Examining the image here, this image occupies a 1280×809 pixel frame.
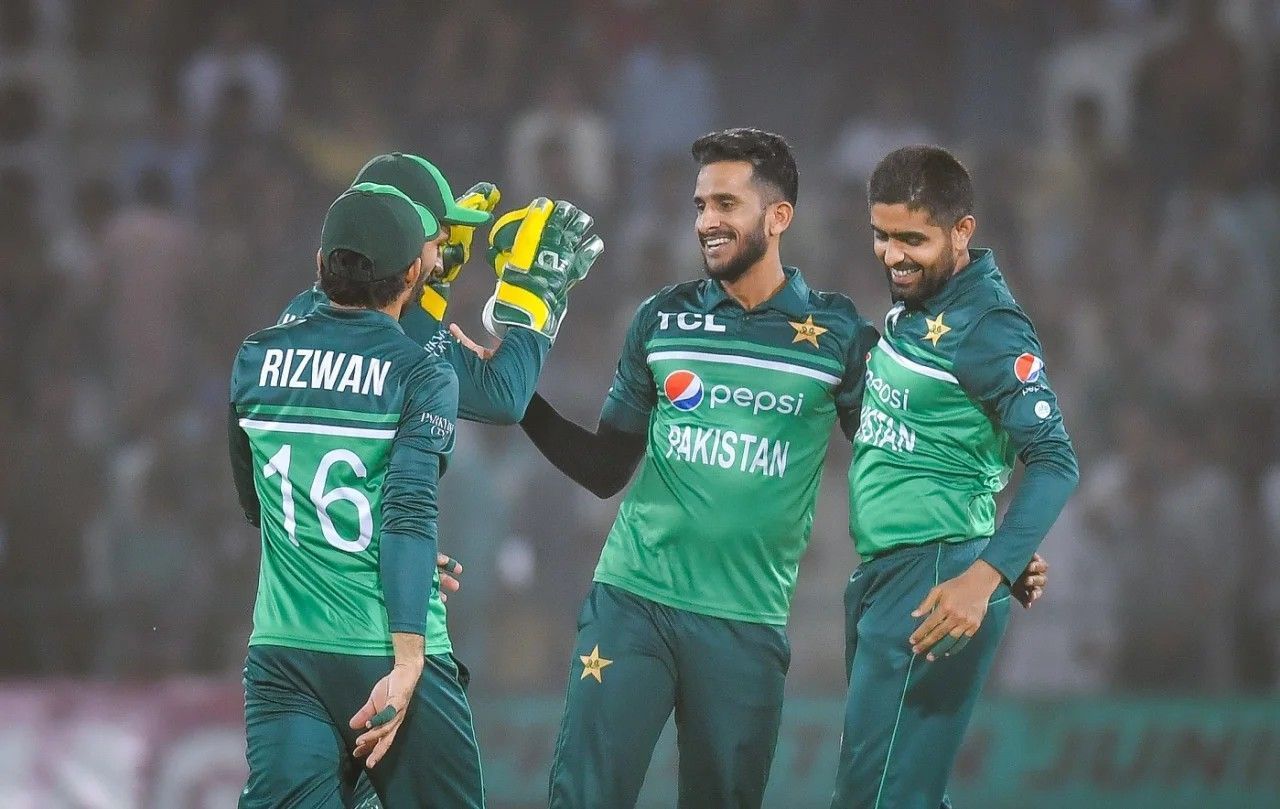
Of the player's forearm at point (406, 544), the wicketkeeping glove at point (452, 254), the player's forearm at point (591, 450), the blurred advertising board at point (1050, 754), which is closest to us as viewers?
the player's forearm at point (406, 544)

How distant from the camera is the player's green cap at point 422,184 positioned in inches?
167

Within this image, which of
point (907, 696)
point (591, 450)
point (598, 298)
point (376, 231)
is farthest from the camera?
point (598, 298)

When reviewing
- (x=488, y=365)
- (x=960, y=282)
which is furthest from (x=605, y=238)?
(x=960, y=282)

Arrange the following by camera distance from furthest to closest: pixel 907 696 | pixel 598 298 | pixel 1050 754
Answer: pixel 598 298, pixel 1050 754, pixel 907 696

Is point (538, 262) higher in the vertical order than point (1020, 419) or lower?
higher

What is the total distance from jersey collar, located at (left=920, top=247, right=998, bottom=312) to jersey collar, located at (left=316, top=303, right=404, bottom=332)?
1450mm

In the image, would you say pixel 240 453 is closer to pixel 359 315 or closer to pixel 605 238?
pixel 359 315

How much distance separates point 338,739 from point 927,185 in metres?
2.06

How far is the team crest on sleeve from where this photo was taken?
13.5 feet

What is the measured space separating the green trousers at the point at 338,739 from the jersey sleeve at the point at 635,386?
1.22 meters

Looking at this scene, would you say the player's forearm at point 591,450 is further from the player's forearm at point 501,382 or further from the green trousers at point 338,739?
the green trousers at point 338,739

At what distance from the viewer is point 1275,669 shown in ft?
27.7

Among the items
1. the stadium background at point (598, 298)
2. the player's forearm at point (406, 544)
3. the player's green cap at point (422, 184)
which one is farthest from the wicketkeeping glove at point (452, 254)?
the stadium background at point (598, 298)

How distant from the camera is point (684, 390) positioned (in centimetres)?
467
